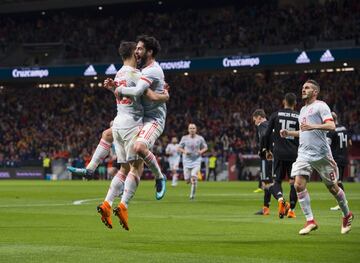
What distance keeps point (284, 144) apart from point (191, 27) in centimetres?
4587

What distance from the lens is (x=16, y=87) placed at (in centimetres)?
7150

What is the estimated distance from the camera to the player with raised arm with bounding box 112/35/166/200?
12.6m

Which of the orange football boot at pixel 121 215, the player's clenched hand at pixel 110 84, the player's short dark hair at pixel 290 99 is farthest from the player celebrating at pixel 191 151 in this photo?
the orange football boot at pixel 121 215

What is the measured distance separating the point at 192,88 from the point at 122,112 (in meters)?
49.8

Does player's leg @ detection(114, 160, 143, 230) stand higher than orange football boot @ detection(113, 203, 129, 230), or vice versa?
player's leg @ detection(114, 160, 143, 230)

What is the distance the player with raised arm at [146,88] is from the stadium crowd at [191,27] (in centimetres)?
4105

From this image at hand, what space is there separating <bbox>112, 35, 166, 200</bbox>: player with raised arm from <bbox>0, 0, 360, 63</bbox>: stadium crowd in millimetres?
41049

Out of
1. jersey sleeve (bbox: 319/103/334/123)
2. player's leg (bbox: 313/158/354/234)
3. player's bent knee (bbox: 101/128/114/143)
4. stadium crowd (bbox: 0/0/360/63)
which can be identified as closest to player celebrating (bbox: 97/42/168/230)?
player's bent knee (bbox: 101/128/114/143)

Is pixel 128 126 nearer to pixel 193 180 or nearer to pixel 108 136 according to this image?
pixel 108 136

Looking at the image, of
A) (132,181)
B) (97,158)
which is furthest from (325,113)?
(97,158)

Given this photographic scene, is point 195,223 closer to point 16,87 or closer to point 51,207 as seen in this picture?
point 51,207

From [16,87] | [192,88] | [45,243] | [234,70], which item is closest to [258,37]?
[234,70]

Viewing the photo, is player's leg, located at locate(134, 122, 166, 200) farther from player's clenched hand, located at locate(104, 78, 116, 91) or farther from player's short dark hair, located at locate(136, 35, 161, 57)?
player's short dark hair, located at locate(136, 35, 161, 57)

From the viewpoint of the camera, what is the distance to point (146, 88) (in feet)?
41.1
